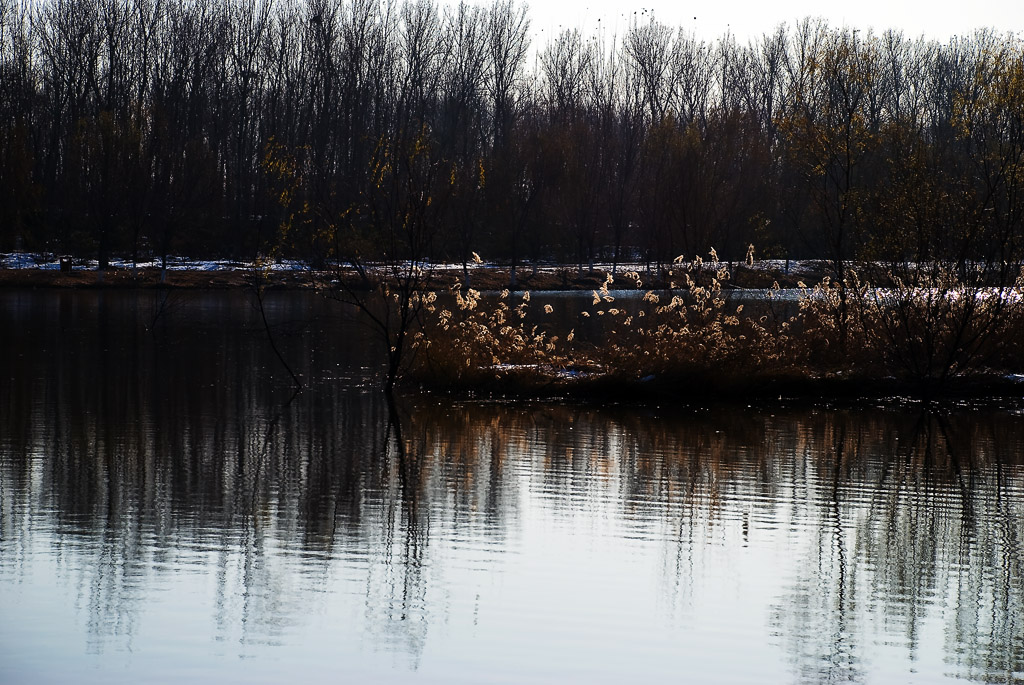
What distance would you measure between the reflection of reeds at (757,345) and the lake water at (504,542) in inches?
33.9

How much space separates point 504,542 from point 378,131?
68429mm

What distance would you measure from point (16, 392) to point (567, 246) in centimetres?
5210

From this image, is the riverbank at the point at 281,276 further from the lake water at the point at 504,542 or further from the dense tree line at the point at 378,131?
the lake water at the point at 504,542

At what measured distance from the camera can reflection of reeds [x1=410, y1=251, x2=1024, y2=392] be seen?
58.0ft

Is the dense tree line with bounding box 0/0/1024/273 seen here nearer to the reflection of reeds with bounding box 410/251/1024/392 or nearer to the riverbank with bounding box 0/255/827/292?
the riverbank with bounding box 0/255/827/292

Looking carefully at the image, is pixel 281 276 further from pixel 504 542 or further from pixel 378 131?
pixel 504 542

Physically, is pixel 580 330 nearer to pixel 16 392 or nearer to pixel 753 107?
pixel 16 392

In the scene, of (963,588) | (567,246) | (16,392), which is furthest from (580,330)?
(567,246)

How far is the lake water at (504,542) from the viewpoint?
6.70 m

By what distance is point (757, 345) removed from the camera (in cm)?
1811

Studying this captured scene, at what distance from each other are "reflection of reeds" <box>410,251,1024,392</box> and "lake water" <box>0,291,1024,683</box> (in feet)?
2.83

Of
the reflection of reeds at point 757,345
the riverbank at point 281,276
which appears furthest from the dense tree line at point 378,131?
the reflection of reeds at point 757,345

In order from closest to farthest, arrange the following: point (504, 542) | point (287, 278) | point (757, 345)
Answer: point (504, 542) < point (757, 345) < point (287, 278)

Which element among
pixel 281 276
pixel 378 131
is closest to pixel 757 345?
pixel 281 276
